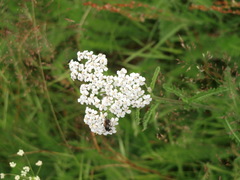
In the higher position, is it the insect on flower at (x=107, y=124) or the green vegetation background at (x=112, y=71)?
the green vegetation background at (x=112, y=71)

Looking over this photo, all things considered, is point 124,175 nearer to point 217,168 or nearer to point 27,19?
point 217,168

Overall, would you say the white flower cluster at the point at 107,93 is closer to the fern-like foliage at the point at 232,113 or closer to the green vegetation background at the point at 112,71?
the fern-like foliage at the point at 232,113

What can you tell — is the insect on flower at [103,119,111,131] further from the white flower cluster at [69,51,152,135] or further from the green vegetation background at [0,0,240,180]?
the green vegetation background at [0,0,240,180]

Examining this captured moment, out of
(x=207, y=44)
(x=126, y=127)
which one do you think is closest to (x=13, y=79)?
(x=126, y=127)

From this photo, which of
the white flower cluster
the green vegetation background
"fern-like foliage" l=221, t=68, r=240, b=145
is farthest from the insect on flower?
the green vegetation background

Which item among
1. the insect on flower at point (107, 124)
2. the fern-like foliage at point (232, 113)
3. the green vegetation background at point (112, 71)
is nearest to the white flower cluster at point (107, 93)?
the insect on flower at point (107, 124)

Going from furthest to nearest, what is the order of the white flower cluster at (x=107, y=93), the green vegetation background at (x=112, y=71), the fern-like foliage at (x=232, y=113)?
the green vegetation background at (x=112, y=71) < the fern-like foliage at (x=232, y=113) < the white flower cluster at (x=107, y=93)
